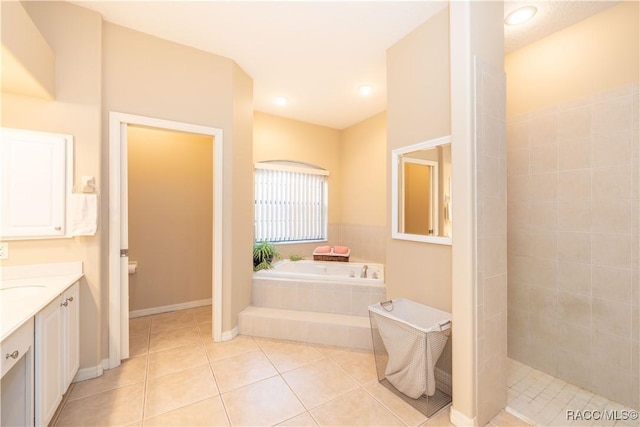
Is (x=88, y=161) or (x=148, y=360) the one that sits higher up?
(x=88, y=161)

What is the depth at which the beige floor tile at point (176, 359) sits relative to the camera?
2162 millimetres

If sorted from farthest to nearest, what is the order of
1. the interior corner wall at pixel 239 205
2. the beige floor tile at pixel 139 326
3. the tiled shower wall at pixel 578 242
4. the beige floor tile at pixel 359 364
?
the beige floor tile at pixel 139 326 < the interior corner wall at pixel 239 205 < the beige floor tile at pixel 359 364 < the tiled shower wall at pixel 578 242

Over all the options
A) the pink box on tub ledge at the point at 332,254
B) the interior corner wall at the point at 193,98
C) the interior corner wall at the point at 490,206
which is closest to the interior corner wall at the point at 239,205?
the interior corner wall at the point at 193,98

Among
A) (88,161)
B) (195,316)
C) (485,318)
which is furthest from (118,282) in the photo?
(485,318)

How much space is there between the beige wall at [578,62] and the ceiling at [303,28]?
0.31 ft

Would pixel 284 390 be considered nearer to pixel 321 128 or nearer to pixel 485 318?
pixel 485 318

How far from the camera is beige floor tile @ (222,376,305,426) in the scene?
1.65m

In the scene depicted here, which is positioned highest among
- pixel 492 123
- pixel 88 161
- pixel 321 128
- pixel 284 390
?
pixel 321 128

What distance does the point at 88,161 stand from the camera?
203 centimetres

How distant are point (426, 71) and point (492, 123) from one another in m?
0.74

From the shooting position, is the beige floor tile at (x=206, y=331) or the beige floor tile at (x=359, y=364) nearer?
the beige floor tile at (x=359, y=364)

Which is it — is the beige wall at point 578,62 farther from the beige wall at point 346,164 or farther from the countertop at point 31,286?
the countertop at point 31,286

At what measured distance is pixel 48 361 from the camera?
4.81 feet

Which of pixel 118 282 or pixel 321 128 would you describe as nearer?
pixel 118 282
